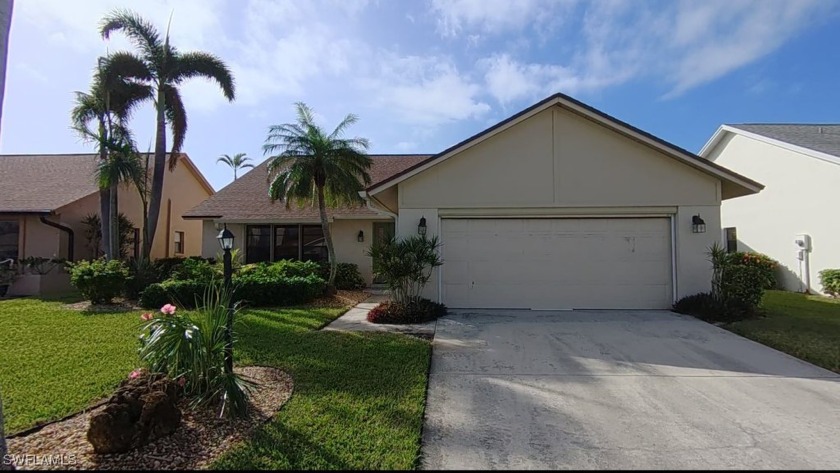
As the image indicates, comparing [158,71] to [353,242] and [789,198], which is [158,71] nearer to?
[353,242]

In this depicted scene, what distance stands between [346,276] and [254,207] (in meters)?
5.23

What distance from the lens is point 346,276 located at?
14.3 m

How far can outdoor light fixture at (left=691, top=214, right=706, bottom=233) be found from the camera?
30.4ft

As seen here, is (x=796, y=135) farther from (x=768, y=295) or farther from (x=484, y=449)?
(x=484, y=449)

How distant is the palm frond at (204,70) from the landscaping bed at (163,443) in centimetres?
1353

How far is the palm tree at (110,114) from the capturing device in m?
13.0

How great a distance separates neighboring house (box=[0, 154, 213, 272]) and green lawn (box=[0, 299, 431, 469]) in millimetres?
7684

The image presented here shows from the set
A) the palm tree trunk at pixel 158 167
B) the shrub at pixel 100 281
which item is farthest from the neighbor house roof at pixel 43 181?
the shrub at pixel 100 281

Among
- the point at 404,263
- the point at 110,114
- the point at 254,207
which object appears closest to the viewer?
the point at 404,263

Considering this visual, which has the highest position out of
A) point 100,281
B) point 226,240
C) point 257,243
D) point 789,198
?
point 789,198

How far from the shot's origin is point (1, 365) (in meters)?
5.57

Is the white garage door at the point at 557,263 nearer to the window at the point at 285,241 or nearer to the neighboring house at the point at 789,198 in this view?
the neighboring house at the point at 789,198

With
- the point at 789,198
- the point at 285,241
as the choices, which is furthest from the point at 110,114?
the point at 789,198

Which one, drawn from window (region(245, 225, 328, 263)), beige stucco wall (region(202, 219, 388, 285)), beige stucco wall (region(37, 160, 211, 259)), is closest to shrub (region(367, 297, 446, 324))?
beige stucco wall (region(202, 219, 388, 285))
